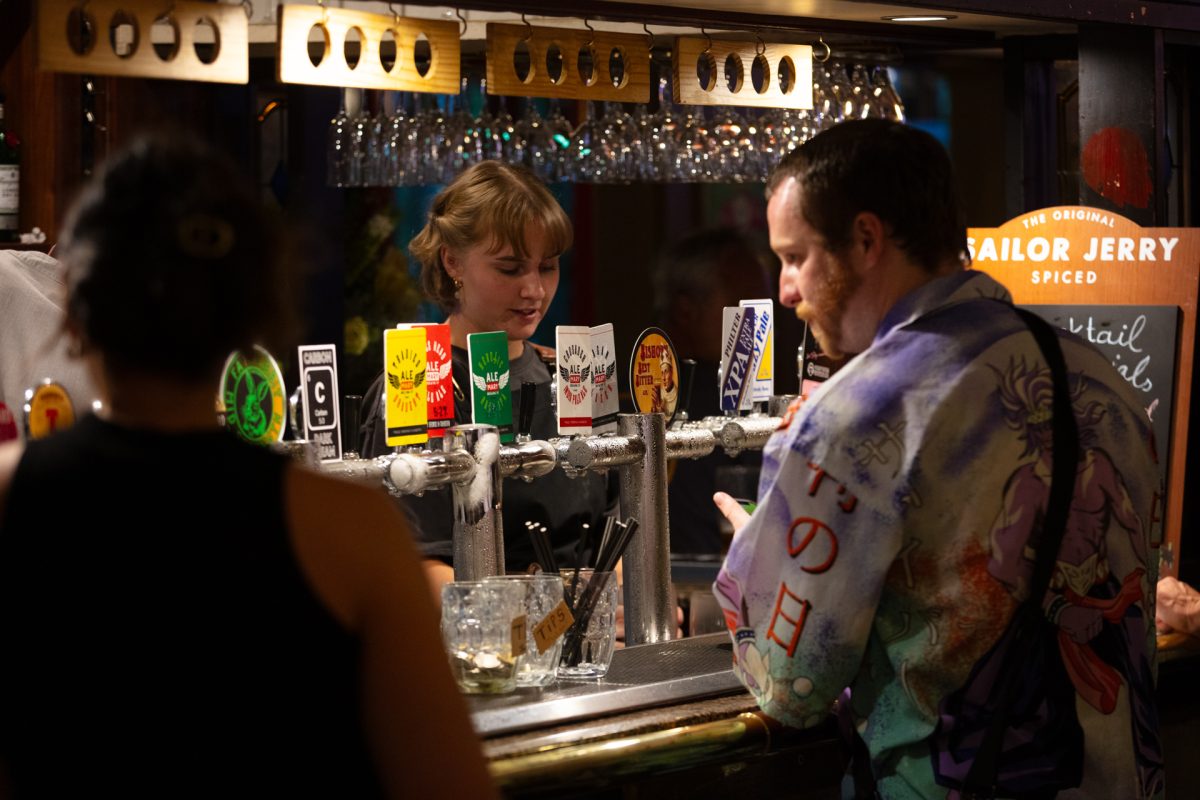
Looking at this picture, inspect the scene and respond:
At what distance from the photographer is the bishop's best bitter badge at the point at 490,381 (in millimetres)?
2656

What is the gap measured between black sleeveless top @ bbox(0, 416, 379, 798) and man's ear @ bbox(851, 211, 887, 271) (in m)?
1.08

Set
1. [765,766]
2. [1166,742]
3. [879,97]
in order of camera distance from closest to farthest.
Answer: [765,766] → [1166,742] → [879,97]

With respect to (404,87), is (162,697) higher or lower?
lower

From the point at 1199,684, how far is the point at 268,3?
12.1 feet

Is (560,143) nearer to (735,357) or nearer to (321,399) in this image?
(735,357)

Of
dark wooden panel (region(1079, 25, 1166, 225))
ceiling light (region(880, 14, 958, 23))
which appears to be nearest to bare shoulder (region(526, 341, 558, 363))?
ceiling light (region(880, 14, 958, 23))

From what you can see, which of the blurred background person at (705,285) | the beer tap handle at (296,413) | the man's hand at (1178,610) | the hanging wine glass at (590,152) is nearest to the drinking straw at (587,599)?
the beer tap handle at (296,413)

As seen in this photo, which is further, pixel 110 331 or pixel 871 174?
pixel 871 174

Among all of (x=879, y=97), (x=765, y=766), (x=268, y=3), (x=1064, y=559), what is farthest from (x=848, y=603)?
(x=268, y=3)

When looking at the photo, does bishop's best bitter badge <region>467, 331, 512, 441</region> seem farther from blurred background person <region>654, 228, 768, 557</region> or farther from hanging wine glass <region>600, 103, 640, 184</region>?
blurred background person <region>654, 228, 768, 557</region>

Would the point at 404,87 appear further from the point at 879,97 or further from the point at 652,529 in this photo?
the point at 879,97

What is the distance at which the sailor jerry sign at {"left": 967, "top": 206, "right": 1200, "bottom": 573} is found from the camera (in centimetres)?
349

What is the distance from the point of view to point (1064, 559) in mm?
2084

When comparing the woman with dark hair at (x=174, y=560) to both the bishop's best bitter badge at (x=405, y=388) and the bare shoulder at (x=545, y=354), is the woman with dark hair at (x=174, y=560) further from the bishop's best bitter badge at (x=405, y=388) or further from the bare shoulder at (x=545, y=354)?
the bare shoulder at (x=545, y=354)
